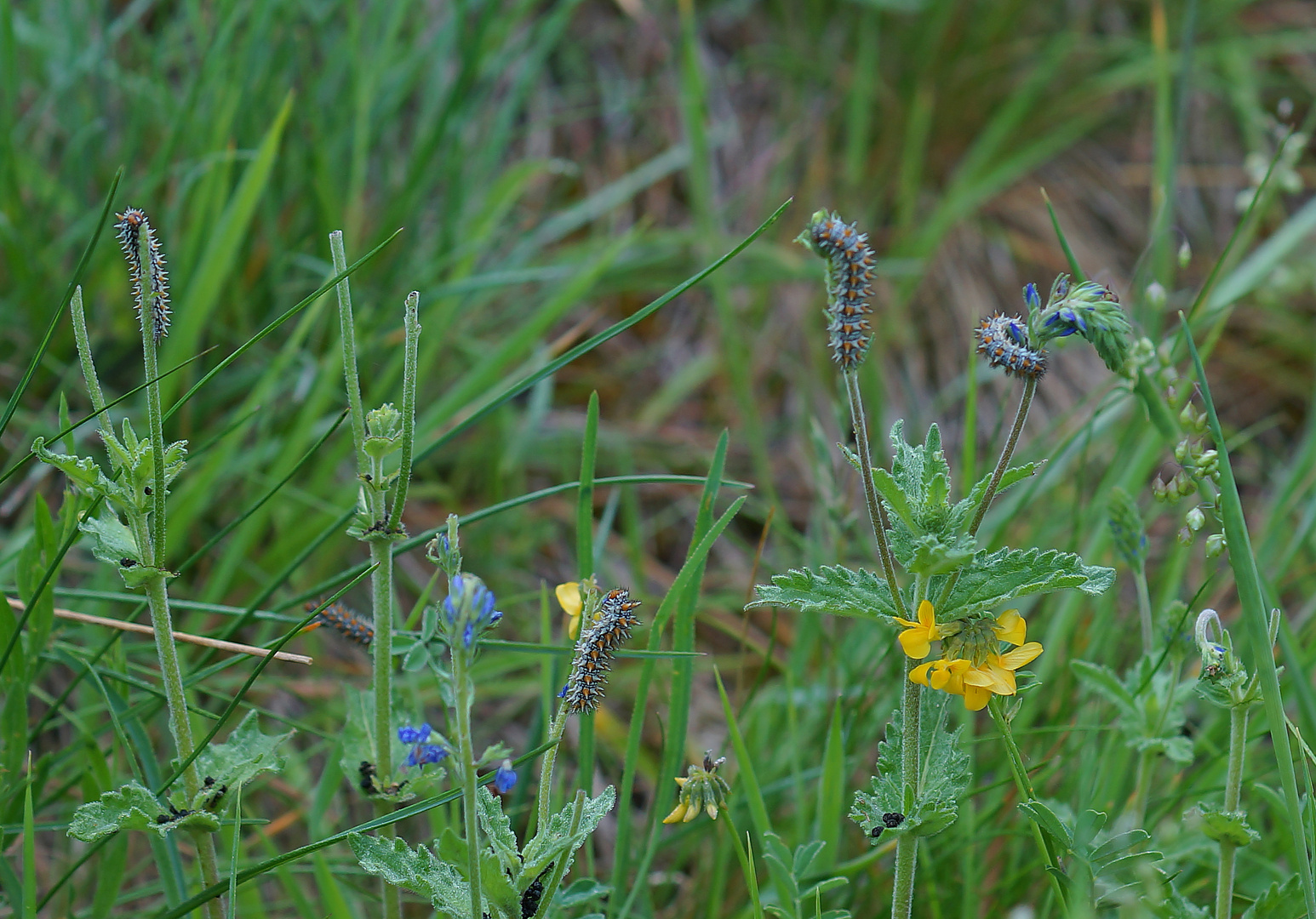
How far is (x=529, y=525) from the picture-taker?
2670 millimetres

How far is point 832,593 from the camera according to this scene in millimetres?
1176

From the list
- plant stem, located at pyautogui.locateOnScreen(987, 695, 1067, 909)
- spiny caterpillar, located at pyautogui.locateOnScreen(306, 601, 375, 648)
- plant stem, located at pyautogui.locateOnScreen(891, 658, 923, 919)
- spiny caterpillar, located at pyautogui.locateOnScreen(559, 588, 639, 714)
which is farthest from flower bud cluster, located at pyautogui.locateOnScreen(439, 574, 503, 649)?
plant stem, located at pyautogui.locateOnScreen(987, 695, 1067, 909)

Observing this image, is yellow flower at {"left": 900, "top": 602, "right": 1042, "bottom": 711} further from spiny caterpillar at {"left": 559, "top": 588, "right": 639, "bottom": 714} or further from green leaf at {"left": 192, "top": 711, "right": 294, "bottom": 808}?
green leaf at {"left": 192, "top": 711, "right": 294, "bottom": 808}

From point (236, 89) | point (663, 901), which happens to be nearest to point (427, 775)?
point (663, 901)

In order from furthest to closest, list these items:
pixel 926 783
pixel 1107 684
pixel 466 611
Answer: pixel 1107 684 → pixel 926 783 → pixel 466 611

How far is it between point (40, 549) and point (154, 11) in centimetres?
262

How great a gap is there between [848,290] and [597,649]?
1.53 ft

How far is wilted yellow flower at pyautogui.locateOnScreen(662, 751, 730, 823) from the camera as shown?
120 centimetres

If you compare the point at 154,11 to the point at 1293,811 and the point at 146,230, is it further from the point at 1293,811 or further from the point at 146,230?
the point at 1293,811

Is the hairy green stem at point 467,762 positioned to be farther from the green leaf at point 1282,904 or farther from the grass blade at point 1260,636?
the green leaf at point 1282,904

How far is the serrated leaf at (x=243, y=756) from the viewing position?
1229 millimetres

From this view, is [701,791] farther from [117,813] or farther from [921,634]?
[117,813]

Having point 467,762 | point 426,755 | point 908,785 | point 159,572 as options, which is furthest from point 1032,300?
point 159,572

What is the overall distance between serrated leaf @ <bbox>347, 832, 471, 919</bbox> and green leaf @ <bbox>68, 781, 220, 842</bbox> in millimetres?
179
